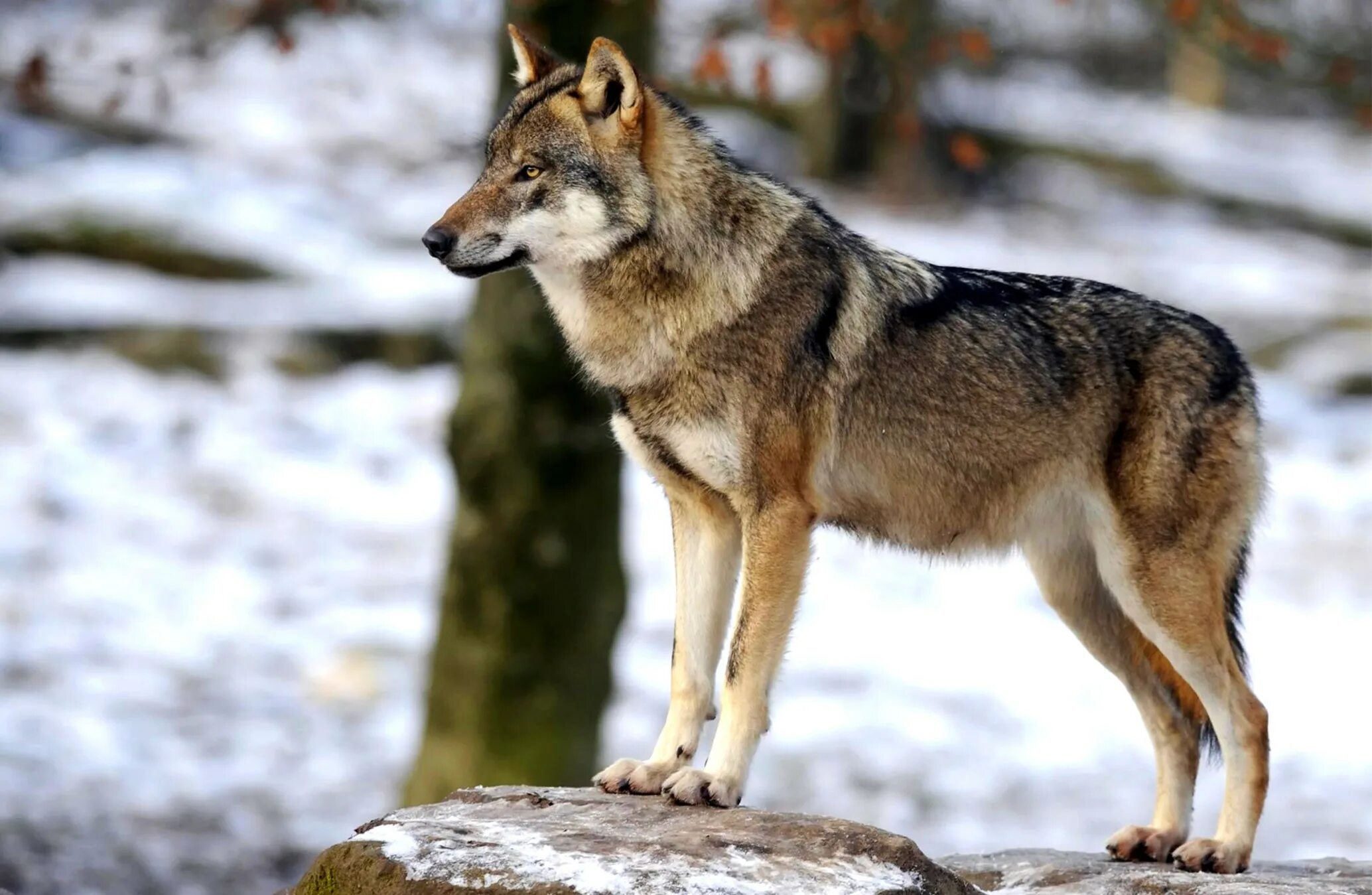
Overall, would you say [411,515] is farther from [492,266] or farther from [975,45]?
[492,266]

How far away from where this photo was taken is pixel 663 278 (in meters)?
4.70

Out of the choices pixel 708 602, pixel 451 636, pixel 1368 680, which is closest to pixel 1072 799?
pixel 1368 680

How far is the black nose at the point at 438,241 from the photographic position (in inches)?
170

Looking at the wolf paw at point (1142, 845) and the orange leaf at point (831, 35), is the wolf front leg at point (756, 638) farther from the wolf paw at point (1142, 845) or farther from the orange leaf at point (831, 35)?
the orange leaf at point (831, 35)

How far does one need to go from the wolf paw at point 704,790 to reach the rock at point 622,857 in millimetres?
85

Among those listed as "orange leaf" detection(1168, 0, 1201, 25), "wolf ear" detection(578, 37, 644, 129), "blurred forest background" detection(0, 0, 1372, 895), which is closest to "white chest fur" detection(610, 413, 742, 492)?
"wolf ear" detection(578, 37, 644, 129)

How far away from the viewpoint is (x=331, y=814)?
844 cm

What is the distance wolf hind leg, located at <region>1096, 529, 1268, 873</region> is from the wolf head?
6.02 feet

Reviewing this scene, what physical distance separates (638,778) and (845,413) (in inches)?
48.2

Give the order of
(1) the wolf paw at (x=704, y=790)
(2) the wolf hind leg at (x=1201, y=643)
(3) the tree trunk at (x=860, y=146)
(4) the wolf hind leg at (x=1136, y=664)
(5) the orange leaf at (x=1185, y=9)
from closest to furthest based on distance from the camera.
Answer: (1) the wolf paw at (x=704, y=790)
(2) the wolf hind leg at (x=1201, y=643)
(4) the wolf hind leg at (x=1136, y=664)
(5) the orange leaf at (x=1185, y=9)
(3) the tree trunk at (x=860, y=146)

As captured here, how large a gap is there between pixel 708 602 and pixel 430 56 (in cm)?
1900

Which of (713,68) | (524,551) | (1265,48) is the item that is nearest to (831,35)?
(713,68)

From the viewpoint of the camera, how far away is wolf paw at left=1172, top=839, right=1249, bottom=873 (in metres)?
4.73

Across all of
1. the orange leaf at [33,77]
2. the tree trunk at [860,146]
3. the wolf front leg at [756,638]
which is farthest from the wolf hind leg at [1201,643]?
the tree trunk at [860,146]
